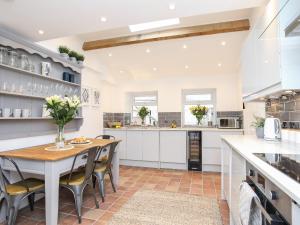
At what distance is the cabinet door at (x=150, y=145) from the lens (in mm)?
4289

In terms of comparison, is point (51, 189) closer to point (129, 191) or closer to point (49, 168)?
point (49, 168)

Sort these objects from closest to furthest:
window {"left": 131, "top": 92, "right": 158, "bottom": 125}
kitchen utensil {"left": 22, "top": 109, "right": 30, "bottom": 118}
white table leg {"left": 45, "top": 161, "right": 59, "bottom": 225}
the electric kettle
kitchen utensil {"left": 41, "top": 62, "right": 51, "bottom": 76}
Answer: white table leg {"left": 45, "top": 161, "right": 59, "bottom": 225}, the electric kettle, kitchen utensil {"left": 22, "top": 109, "right": 30, "bottom": 118}, kitchen utensil {"left": 41, "top": 62, "right": 51, "bottom": 76}, window {"left": 131, "top": 92, "right": 158, "bottom": 125}

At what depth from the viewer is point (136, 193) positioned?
2830 millimetres

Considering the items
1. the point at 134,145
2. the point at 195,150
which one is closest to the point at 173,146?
the point at 195,150

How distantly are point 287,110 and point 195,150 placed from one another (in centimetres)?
231

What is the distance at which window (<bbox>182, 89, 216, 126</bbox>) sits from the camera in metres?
4.86

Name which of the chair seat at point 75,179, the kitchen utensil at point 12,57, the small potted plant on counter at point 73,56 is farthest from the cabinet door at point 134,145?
the kitchen utensil at point 12,57

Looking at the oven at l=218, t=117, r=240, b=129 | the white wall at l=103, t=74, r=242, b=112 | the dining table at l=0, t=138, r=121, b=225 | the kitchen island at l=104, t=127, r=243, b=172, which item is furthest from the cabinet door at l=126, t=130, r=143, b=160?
the dining table at l=0, t=138, r=121, b=225

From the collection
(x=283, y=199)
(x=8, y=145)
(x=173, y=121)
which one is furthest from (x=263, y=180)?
(x=173, y=121)

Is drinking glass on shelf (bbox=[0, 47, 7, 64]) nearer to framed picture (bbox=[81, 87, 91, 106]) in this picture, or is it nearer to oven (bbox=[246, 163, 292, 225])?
framed picture (bbox=[81, 87, 91, 106])

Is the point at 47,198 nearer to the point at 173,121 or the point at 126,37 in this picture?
the point at 126,37

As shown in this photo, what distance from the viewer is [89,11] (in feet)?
6.57

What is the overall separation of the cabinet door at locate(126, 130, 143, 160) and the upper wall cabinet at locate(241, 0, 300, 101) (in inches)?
113

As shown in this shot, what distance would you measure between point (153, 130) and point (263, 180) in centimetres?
334
